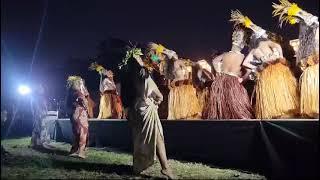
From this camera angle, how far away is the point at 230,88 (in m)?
8.49

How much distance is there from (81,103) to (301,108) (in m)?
5.59

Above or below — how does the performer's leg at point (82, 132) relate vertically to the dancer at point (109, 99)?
below

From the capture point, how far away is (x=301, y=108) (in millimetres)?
6746

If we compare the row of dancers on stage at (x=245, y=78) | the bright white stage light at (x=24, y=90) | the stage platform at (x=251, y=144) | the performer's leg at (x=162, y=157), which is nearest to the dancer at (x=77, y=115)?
the stage platform at (x=251, y=144)

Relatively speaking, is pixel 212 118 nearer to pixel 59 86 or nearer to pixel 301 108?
pixel 301 108

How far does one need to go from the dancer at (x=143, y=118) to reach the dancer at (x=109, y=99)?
22.0 ft

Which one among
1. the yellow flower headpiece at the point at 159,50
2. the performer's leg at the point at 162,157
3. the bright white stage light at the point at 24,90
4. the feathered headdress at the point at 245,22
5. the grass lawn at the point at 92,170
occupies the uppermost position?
the feathered headdress at the point at 245,22

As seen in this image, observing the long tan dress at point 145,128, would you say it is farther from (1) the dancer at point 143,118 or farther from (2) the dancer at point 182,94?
(2) the dancer at point 182,94

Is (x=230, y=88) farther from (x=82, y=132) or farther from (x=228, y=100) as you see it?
(x=82, y=132)

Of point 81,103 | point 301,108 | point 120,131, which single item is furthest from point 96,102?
point 301,108

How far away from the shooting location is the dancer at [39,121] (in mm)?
12203

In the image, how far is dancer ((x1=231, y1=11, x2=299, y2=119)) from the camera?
7.41m

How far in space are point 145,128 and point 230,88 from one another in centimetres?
289

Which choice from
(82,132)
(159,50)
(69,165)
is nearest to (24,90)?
(82,132)
